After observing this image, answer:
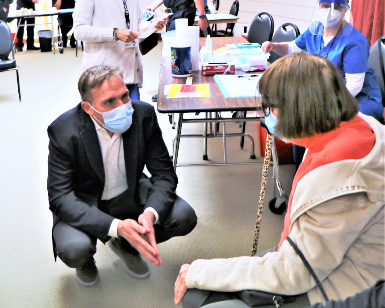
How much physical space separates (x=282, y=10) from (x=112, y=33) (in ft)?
17.0

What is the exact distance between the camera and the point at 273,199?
2.53 metres

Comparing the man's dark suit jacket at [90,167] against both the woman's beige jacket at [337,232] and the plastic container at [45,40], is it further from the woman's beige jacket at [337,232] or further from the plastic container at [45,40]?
the plastic container at [45,40]

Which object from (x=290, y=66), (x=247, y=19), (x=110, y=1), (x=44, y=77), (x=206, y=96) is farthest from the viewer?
(x=247, y=19)

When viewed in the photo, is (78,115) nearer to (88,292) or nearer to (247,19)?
(88,292)

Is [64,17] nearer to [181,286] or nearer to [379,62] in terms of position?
[379,62]

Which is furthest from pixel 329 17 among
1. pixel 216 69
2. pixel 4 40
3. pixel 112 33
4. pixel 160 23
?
pixel 4 40

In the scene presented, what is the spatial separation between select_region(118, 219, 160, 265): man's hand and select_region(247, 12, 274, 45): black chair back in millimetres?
2807

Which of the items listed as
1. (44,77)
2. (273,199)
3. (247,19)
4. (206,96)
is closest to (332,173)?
(206,96)

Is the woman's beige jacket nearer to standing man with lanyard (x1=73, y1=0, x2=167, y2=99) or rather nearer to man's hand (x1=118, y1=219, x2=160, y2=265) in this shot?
man's hand (x1=118, y1=219, x2=160, y2=265)

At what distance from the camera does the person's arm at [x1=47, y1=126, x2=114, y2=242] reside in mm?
1701

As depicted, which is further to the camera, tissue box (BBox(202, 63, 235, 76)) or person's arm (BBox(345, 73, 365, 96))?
tissue box (BBox(202, 63, 235, 76))

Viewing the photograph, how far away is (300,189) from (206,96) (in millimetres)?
1313

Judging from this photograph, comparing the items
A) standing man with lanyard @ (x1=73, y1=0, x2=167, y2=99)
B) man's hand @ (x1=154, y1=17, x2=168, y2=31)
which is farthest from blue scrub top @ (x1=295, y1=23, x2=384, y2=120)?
standing man with lanyard @ (x1=73, y1=0, x2=167, y2=99)

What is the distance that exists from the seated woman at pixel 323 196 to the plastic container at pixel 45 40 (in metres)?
7.82
